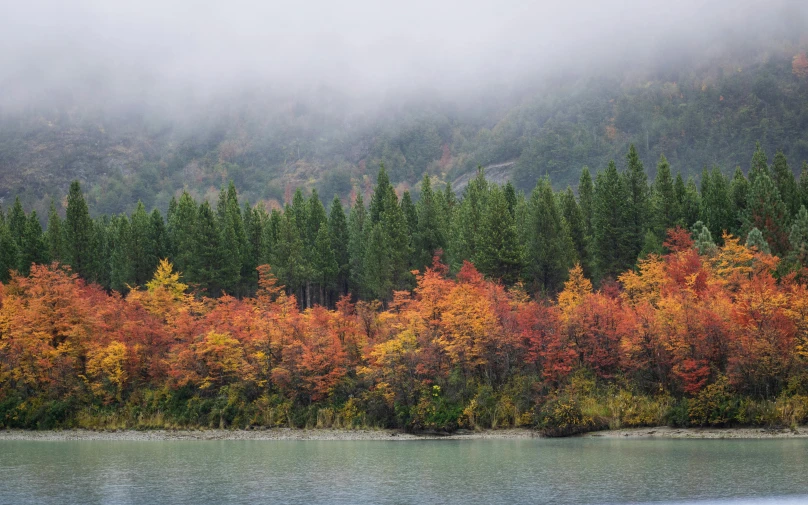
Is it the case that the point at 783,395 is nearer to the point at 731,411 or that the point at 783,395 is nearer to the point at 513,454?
the point at 731,411

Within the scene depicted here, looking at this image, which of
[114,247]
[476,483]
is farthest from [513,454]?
[114,247]

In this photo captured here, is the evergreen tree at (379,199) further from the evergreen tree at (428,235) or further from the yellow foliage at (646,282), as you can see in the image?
the yellow foliage at (646,282)

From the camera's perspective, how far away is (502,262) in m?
83.4

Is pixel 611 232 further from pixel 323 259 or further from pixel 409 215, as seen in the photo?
pixel 323 259

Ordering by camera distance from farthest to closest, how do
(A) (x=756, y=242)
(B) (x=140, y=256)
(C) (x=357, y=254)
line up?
1. (C) (x=357, y=254)
2. (B) (x=140, y=256)
3. (A) (x=756, y=242)

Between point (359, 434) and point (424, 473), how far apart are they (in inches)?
908

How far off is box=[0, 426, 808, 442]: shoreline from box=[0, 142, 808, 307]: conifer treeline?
24935 mm

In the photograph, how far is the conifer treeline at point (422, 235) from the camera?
278ft

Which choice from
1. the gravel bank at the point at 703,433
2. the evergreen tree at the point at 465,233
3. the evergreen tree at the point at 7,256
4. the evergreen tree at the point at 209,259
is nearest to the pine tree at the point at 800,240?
the gravel bank at the point at 703,433

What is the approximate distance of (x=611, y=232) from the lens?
291ft

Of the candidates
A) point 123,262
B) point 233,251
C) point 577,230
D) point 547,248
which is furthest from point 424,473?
point 123,262

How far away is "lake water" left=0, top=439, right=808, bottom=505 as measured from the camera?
34125 millimetres

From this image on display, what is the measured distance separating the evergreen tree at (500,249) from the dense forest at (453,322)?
0.21 m

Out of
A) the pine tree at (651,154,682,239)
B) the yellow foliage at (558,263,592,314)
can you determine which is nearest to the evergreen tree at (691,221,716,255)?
the pine tree at (651,154,682,239)
